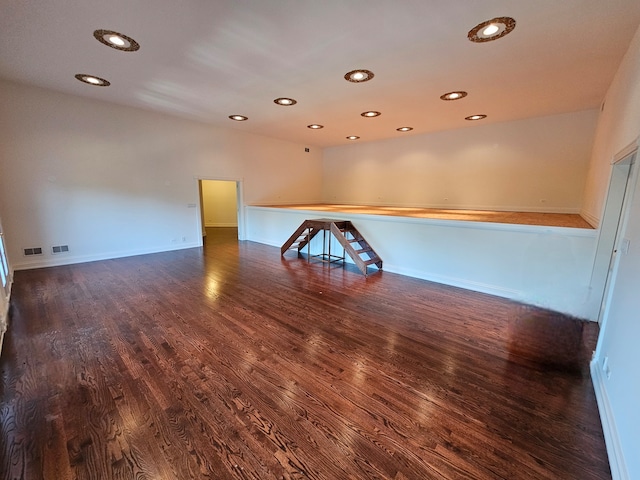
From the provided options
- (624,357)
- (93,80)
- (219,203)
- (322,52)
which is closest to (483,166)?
(322,52)

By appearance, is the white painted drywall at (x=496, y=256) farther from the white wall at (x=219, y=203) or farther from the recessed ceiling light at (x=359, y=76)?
the white wall at (x=219, y=203)

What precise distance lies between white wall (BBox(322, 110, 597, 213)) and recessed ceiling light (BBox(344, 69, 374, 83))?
4.12 meters

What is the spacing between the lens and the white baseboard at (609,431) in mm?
1249

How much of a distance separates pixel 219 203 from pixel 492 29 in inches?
371

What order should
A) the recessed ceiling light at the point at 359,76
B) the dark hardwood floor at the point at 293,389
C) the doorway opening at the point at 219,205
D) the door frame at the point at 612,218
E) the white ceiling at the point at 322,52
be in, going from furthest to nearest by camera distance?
1. the doorway opening at the point at 219,205
2. the recessed ceiling light at the point at 359,76
3. the door frame at the point at 612,218
4. the white ceiling at the point at 322,52
5. the dark hardwood floor at the point at 293,389

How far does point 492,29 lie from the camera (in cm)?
258

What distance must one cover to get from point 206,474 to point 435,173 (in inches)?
302

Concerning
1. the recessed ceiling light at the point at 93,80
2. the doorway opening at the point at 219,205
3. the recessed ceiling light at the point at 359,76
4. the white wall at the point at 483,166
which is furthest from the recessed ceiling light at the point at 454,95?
the doorway opening at the point at 219,205

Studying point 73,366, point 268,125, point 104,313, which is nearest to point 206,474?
point 73,366

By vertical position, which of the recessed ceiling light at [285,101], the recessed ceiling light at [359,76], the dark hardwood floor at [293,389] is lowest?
the dark hardwood floor at [293,389]

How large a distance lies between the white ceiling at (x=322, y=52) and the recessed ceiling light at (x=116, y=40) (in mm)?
94

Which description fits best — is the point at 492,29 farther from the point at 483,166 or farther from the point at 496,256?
the point at 483,166

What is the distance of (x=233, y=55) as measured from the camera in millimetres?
3129

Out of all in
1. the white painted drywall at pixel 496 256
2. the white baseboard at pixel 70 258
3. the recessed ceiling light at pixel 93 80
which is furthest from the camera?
the white baseboard at pixel 70 258
